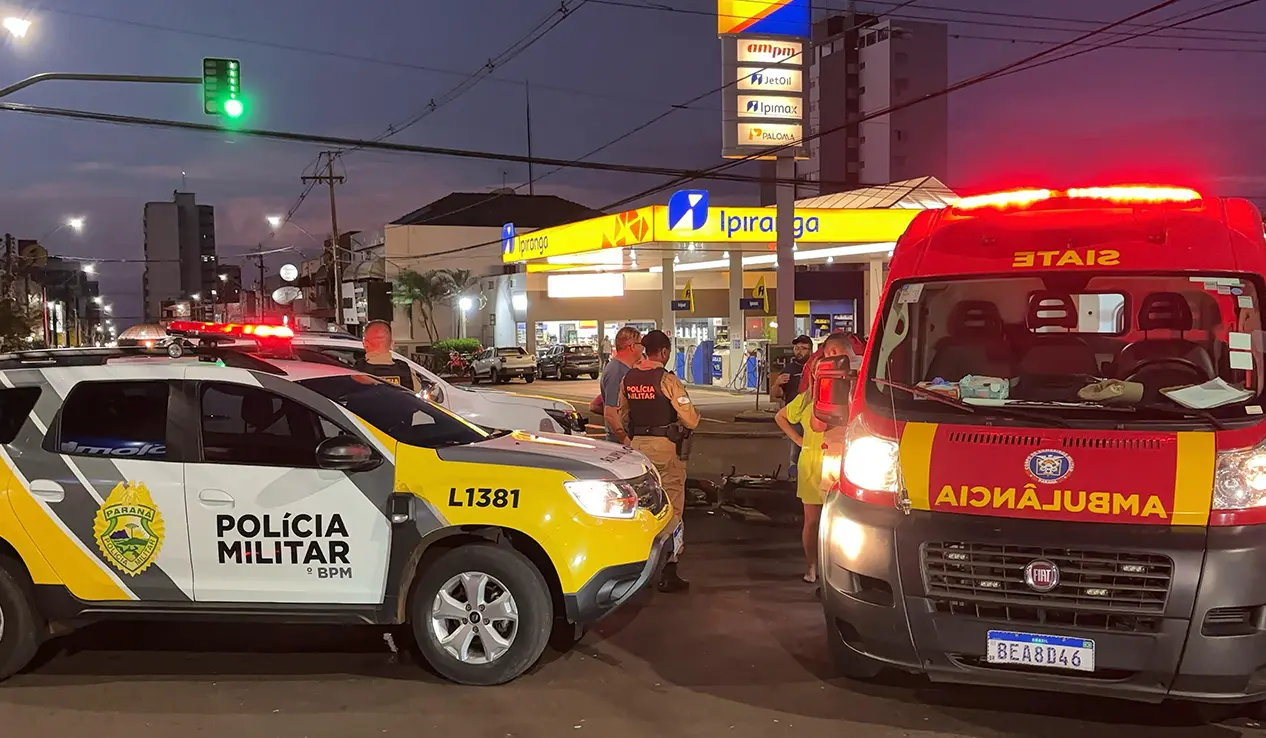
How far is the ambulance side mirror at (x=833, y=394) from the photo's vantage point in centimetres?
579

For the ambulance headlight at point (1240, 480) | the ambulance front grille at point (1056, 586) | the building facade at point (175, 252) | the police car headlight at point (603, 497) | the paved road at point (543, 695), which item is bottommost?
the paved road at point (543, 695)

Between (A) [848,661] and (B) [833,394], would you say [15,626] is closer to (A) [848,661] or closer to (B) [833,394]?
(A) [848,661]

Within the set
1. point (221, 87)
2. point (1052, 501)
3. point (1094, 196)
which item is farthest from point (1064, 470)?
point (221, 87)

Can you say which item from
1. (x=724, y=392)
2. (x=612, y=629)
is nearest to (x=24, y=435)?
(x=612, y=629)

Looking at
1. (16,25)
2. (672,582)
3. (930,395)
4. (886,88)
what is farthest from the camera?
(886,88)

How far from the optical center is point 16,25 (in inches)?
600

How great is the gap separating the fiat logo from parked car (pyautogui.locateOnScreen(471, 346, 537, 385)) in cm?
3523

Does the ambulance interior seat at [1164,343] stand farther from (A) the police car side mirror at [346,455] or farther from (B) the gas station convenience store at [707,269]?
(B) the gas station convenience store at [707,269]

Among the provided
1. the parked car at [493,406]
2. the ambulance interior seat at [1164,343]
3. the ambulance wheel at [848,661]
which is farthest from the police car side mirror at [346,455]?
the parked car at [493,406]

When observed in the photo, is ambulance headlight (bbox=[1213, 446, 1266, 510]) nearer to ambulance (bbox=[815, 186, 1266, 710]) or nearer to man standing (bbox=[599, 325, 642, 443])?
ambulance (bbox=[815, 186, 1266, 710])

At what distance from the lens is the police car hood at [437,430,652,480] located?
18.5ft

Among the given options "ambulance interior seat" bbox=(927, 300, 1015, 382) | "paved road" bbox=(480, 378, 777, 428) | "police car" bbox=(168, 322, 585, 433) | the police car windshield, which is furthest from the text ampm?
"ambulance interior seat" bbox=(927, 300, 1015, 382)

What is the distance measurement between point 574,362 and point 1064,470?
119 ft

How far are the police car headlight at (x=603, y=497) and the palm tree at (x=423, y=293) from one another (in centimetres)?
5462
